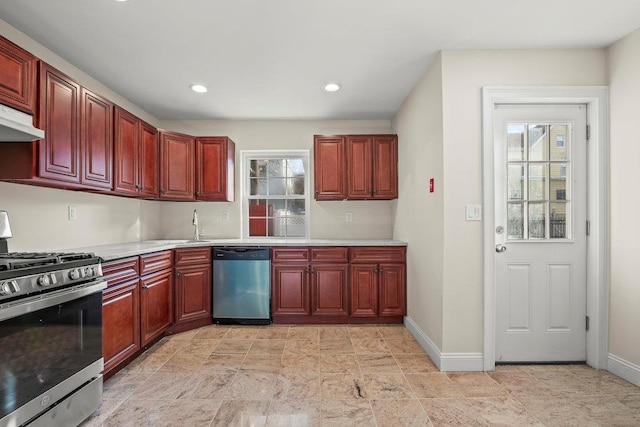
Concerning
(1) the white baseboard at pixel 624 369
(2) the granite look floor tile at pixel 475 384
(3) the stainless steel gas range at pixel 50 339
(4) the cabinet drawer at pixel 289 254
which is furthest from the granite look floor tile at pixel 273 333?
(1) the white baseboard at pixel 624 369

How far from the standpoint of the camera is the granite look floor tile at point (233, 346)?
2.80 metres

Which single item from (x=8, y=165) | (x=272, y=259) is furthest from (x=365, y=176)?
(x=8, y=165)

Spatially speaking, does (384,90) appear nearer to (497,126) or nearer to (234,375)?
(497,126)

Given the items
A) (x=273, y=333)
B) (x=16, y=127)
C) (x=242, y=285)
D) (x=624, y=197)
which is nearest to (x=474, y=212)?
(x=624, y=197)

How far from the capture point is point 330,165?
386 centimetres

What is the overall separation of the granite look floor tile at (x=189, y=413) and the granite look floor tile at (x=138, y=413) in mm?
41

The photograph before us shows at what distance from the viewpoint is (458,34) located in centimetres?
226

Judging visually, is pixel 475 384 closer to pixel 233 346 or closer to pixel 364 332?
pixel 364 332

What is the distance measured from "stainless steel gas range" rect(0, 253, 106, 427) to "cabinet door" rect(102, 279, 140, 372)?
0.85 feet

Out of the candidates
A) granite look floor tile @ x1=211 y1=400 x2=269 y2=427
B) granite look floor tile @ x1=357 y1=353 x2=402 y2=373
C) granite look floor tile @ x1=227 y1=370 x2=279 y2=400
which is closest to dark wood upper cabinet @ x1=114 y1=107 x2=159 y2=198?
granite look floor tile @ x1=227 y1=370 x2=279 y2=400

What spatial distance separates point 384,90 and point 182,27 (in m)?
1.94

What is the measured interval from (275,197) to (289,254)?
1.04 m

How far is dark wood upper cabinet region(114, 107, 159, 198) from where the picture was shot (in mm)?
2807

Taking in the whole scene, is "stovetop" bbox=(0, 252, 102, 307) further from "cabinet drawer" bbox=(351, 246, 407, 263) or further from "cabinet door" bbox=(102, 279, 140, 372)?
"cabinet drawer" bbox=(351, 246, 407, 263)
